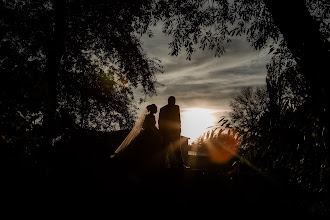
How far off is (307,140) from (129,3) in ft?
35.3

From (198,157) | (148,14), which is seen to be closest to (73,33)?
(148,14)

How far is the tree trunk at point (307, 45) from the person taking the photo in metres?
2.97

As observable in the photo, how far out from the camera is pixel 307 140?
2.90 metres

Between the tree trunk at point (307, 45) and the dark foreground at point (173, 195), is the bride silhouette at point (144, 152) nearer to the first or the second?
the dark foreground at point (173, 195)

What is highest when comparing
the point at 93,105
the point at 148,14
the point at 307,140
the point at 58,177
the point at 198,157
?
the point at 148,14

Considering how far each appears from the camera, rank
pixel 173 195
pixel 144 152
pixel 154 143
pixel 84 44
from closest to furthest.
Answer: pixel 173 195
pixel 144 152
pixel 154 143
pixel 84 44

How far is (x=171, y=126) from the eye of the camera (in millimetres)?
6727

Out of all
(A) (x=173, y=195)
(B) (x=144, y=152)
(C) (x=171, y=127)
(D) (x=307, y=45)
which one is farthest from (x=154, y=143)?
(D) (x=307, y=45)

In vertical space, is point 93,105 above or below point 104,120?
above

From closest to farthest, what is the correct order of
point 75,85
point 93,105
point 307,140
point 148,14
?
point 307,140
point 148,14
point 75,85
point 93,105

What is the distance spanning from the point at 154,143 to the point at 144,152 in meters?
0.42

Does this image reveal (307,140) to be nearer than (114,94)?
Yes

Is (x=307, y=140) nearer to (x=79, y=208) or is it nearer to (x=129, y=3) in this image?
(x=79, y=208)

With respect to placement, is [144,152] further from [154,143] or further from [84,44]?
[84,44]
